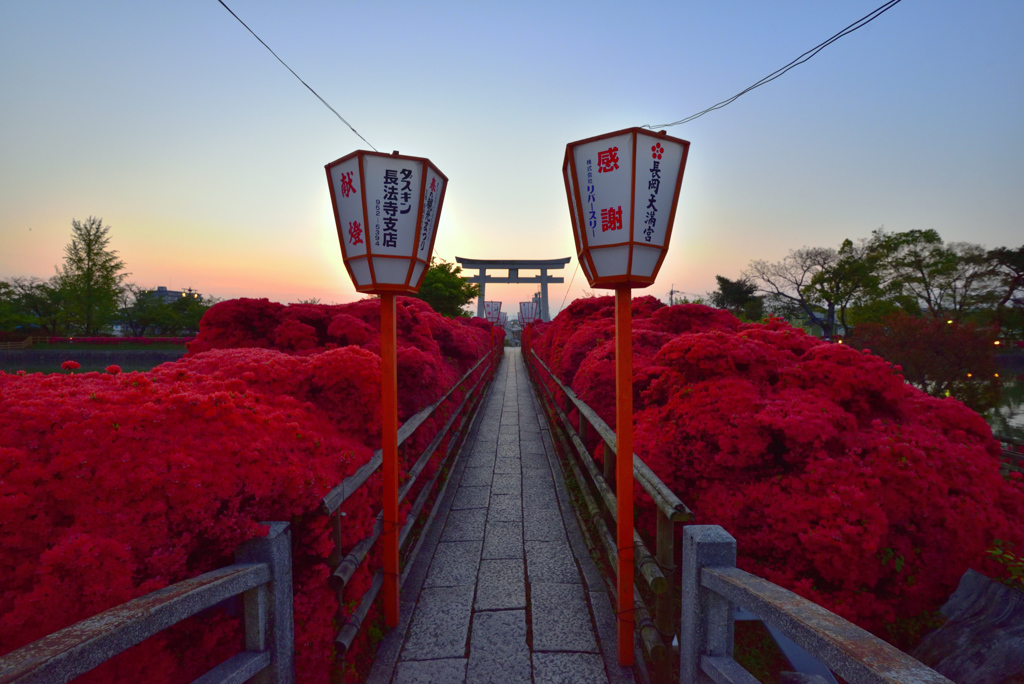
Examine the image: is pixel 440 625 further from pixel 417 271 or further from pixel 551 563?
pixel 417 271

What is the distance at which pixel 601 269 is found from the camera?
195 centimetres

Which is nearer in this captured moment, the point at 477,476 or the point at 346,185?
the point at 346,185

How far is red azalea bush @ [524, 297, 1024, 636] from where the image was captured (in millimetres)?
1932

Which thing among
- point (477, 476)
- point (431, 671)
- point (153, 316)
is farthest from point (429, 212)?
point (153, 316)

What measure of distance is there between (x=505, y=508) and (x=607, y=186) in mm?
3127

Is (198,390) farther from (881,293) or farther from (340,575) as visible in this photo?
(881,293)

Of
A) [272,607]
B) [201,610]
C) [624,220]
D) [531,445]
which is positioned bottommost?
[531,445]

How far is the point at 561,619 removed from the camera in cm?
244

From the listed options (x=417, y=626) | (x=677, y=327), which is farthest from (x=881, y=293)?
(x=417, y=626)

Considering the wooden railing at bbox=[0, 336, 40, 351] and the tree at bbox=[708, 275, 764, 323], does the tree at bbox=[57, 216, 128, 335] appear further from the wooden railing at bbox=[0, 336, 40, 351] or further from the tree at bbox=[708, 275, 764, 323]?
the tree at bbox=[708, 275, 764, 323]

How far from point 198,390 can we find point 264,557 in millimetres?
901

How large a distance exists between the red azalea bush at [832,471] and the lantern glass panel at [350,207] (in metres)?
2.05

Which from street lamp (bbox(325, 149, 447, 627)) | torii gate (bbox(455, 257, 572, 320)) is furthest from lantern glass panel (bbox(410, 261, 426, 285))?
torii gate (bbox(455, 257, 572, 320))

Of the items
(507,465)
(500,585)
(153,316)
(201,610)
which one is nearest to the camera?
(201,610)
